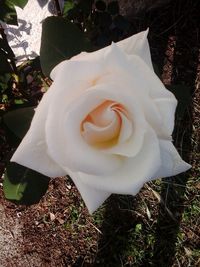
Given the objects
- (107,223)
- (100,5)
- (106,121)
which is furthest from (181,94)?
(107,223)

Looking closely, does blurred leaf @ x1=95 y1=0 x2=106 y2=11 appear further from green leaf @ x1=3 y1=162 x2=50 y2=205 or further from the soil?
green leaf @ x1=3 y1=162 x2=50 y2=205

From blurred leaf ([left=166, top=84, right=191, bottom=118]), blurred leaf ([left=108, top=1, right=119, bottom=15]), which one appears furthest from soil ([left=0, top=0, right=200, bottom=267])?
blurred leaf ([left=166, top=84, right=191, bottom=118])

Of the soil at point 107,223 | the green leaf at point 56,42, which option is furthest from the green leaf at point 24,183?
the soil at point 107,223

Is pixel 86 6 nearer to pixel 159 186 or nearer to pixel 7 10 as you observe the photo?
pixel 7 10

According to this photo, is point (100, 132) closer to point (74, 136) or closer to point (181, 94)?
point (74, 136)

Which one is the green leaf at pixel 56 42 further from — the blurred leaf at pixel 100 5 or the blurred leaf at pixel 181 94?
the blurred leaf at pixel 100 5

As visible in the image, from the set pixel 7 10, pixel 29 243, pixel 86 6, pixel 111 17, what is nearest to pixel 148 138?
pixel 7 10
